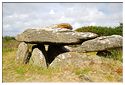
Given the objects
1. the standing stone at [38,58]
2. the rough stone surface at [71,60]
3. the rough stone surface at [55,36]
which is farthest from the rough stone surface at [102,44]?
the standing stone at [38,58]

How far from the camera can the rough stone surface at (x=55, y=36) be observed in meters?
13.4

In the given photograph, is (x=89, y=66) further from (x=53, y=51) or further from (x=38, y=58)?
(x=53, y=51)

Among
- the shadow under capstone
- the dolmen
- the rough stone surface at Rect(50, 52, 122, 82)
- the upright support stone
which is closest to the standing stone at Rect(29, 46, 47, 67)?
the dolmen

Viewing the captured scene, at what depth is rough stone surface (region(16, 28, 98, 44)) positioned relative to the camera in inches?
528

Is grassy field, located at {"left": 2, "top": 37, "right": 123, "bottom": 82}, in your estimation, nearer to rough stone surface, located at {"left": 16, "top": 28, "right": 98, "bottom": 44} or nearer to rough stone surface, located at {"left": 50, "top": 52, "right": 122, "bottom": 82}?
rough stone surface, located at {"left": 50, "top": 52, "right": 122, "bottom": 82}

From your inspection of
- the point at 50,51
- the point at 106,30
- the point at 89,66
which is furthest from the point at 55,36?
the point at 106,30

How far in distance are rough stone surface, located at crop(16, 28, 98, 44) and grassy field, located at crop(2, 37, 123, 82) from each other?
3.35 feet

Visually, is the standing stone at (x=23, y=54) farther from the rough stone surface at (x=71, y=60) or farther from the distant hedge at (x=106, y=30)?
the distant hedge at (x=106, y=30)

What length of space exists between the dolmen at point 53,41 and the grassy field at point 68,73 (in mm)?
483

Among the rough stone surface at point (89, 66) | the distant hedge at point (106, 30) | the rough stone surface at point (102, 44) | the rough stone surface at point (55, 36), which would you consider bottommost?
the distant hedge at point (106, 30)

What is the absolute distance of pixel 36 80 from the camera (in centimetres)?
1178

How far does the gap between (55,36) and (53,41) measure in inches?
8.1

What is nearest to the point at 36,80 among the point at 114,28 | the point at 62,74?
the point at 62,74

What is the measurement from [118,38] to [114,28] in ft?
16.1
